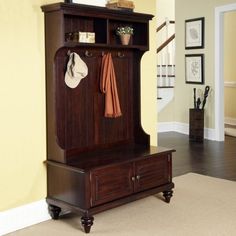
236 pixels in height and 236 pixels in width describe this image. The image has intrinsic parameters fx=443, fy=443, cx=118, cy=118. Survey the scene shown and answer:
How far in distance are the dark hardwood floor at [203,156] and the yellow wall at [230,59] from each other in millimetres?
1574

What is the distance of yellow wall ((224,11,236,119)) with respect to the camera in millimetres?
9062

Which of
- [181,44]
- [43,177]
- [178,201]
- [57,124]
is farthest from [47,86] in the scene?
[181,44]

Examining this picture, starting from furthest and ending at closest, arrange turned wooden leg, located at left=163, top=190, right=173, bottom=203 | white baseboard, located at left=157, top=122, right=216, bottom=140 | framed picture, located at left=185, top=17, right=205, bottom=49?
1. white baseboard, located at left=157, top=122, right=216, bottom=140
2. framed picture, located at left=185, top=17, right=205, bottom=49
3. turned wooden leg, located at left=163, top=190, right=173, bottom=203

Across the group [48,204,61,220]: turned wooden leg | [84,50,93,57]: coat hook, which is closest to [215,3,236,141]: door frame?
[84,50,93,57]: coat hook

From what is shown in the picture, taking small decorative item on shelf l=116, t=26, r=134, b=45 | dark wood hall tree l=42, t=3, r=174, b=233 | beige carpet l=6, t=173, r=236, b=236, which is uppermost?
small decorative item on shelf l=116, t=26, r=134, b=45

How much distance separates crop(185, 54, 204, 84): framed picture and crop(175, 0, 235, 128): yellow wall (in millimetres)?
78

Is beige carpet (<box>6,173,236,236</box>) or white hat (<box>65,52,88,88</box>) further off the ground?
white hat (<box>65,52,88,88</box>)

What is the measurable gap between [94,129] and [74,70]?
24.7 inches

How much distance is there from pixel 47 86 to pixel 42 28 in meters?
0.46

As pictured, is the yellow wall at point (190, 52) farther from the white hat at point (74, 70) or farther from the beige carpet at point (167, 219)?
the white hat at point (74, 70)

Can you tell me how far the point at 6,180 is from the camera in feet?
11.1

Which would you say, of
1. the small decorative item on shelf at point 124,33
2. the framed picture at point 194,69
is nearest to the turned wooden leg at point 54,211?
the small decorative item on shelf at point 124,33

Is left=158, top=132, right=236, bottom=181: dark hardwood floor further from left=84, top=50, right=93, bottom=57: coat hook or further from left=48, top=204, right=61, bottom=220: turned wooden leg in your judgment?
left=84, top=50, right=93, bottom=57: coat hook

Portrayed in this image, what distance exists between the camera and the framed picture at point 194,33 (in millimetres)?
7590
